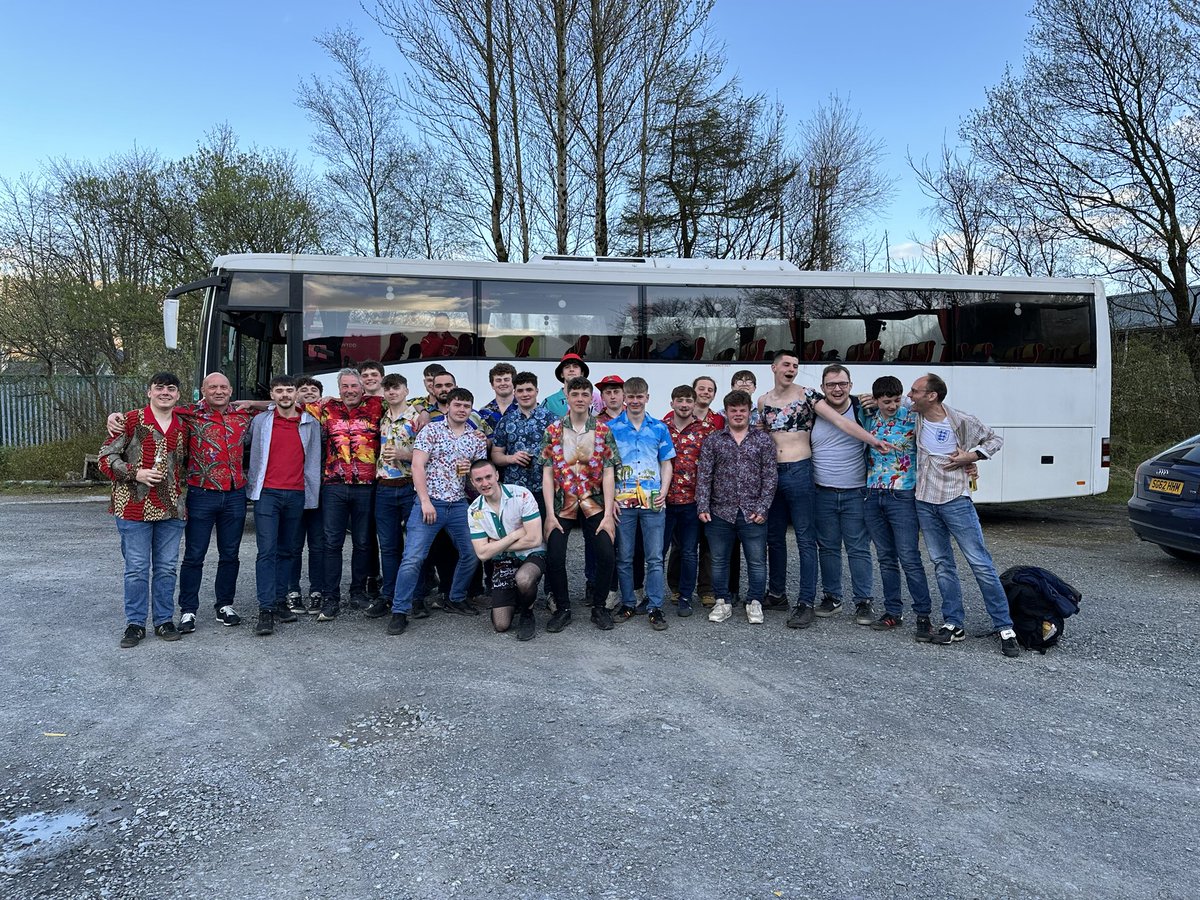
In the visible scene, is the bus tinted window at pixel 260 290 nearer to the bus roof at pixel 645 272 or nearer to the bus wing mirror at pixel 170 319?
the bus roof at pixel 645 272

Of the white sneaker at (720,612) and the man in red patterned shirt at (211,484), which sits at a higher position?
the man in red patterned shirt at (211,484)

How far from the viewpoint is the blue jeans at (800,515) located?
5.99 m

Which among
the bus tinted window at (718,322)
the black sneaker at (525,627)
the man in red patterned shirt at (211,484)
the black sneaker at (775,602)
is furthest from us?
the bus tinted window at (718,322)

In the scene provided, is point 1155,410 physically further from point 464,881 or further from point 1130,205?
point 464,881

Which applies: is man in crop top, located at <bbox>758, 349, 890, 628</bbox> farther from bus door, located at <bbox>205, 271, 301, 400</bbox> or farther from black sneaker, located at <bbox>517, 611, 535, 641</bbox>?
bus door, located at <bbox>205, 271, 301, 400</bbox>

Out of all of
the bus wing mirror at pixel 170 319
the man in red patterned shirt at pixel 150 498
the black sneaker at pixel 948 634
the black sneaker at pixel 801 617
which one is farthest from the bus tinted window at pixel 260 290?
the black sneaker at pixel 948 634

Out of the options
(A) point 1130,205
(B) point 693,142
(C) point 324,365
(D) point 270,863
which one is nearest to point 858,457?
(D) point 270,863

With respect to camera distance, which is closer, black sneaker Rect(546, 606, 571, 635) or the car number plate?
black sneaker Rect(546, 606, 571, 635)

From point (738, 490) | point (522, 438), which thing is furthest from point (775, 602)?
point (522, 438)

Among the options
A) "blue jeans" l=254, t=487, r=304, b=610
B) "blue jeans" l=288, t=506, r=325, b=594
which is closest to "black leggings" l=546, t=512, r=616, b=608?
"blue jeans" l=288, t=506, r=325, b=594

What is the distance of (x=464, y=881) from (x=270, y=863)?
0.72 meters

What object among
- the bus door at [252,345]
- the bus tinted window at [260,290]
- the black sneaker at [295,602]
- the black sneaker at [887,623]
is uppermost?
the bus tinted window at [260,290]

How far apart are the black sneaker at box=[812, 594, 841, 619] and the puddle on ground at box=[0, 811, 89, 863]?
15.9ft

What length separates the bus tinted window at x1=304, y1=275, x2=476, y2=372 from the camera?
9734 millimetres
